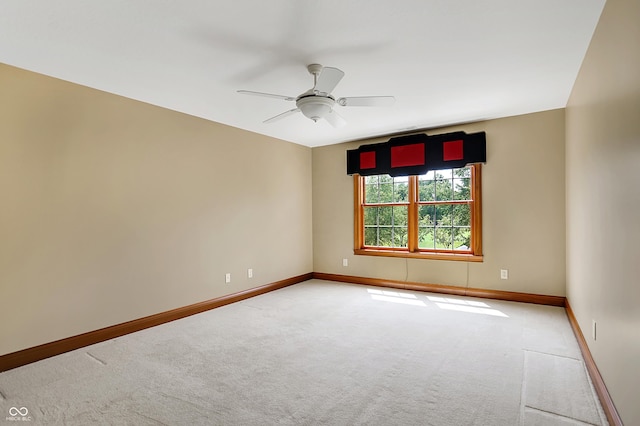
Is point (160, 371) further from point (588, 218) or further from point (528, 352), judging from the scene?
point (588, 218)

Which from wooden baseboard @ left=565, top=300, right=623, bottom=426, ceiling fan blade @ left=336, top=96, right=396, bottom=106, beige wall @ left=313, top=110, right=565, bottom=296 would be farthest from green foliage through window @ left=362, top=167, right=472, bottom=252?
ceiling fan blade @ left=336, top=96, right=396, bottom=106

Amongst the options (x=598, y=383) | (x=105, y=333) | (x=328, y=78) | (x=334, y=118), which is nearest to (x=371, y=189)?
(x=334, y=118)

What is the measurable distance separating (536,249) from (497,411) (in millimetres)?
2939

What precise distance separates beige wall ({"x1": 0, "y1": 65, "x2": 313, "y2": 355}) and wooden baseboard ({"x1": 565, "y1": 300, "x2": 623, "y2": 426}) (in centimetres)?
381

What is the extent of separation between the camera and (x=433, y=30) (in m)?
2.29

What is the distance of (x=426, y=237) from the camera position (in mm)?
5125

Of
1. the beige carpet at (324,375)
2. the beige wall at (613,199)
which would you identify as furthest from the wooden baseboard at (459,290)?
the beige wall at (613,199)

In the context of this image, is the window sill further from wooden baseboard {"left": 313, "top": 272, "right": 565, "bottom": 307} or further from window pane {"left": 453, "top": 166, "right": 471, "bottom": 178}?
window pane {"left": 453, "top": 166, "right": 471, "bottom": 178}

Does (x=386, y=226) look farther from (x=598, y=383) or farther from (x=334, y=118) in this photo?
(x=598, y=383)

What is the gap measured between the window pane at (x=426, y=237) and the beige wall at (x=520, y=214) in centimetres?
25

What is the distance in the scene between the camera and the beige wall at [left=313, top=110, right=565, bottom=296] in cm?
415

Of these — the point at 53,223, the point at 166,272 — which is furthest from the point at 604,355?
the point at 53,223

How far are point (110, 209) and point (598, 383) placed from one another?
419 cm

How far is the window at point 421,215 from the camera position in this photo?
4789 mm
